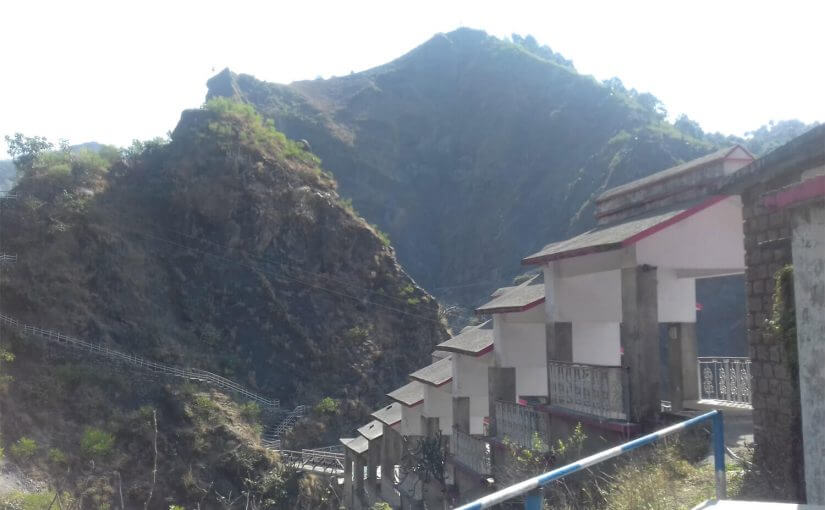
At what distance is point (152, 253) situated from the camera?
4188 cm

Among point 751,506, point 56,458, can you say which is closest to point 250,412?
point 56,458

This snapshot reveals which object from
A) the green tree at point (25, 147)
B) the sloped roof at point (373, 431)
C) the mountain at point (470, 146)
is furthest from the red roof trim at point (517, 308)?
the mountain at point (470, 146)

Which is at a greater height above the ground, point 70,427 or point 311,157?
point 311,157

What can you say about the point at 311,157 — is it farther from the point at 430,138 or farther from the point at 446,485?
the point at 430,138

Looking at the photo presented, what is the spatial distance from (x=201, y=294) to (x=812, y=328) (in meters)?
39.6

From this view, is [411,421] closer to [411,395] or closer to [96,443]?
[411,395]

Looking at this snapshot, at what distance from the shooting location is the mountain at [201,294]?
1176 inches

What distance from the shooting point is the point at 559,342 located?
12672mm

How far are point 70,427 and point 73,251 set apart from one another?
1272 cm

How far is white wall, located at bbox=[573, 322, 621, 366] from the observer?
14.3m

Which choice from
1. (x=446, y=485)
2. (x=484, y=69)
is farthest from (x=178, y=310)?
(x=484, y=69)

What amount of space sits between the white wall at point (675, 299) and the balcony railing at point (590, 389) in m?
2.27

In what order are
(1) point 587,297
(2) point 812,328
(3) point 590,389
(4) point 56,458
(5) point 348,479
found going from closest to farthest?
(2) point 812,328 < (3) point 590,389 < (1) point 587,297 < (4) point 56,458 < (5) point 348,479

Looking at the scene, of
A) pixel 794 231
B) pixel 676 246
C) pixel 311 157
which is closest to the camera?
pixel 794 231
